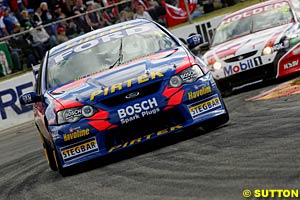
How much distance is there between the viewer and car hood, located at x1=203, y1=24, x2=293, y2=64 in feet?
43.5

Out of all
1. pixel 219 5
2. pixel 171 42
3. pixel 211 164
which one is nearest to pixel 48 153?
pixel 171 42

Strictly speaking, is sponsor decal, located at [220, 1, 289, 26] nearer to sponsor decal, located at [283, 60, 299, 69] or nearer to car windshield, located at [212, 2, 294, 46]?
car windshield, located at [212, 2, 294, 46]

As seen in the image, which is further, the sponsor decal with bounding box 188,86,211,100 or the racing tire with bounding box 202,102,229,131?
the racing tire with bounding box 202,102,229,131

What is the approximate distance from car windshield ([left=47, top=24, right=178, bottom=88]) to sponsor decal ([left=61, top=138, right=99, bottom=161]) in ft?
3.54

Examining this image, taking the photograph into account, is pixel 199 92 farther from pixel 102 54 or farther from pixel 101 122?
pixel 102 54

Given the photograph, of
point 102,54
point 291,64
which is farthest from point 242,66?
point 102,54

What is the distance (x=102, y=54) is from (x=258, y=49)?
461 centimetres

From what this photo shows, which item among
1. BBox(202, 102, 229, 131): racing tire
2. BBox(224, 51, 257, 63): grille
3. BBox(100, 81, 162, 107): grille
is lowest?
BBox(224, 51, 257, 63): grille

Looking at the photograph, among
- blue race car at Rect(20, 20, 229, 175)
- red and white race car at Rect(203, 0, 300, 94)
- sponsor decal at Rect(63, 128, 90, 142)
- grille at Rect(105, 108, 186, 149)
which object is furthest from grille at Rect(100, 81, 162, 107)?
red and white race car at Rect(203, 0, 300, 94)

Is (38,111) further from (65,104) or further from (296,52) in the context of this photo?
(296,52)

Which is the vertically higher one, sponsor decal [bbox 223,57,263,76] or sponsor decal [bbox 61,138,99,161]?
sponsor decal [bbox 61,138,99,161]

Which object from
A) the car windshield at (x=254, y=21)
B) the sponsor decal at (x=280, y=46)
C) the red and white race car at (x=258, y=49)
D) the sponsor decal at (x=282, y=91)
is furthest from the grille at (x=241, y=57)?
the car windshield at (x=254, y=21)

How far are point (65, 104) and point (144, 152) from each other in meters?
0.89

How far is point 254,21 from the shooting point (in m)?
14.5
